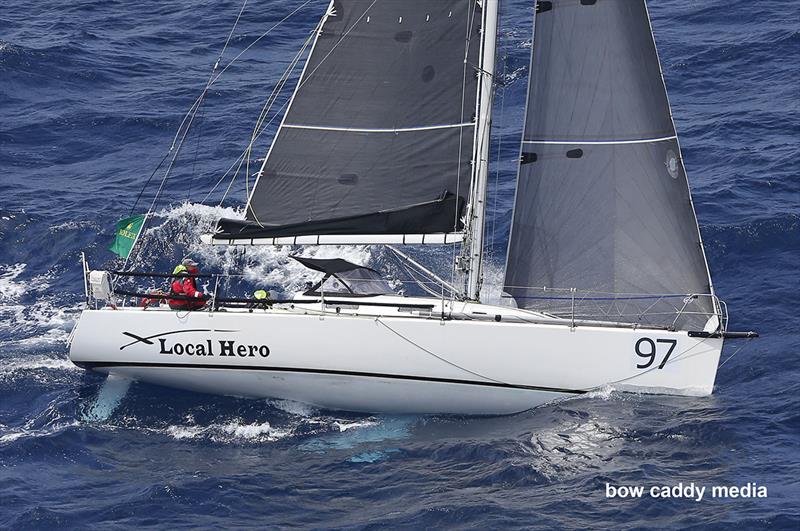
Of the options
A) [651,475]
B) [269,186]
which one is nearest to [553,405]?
[651,475]

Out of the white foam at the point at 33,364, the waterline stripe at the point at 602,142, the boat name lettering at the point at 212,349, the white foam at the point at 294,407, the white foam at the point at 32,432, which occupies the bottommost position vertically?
the white foam at the point at 32,432

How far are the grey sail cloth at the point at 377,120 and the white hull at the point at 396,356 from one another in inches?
82.3

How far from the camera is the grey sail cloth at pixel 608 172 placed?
23484 millimetres

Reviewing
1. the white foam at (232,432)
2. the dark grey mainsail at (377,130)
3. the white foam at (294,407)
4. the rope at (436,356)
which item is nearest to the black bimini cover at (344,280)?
the dark grey mainsail at (377,130)

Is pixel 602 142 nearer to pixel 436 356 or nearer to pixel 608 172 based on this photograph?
pixel 608 172

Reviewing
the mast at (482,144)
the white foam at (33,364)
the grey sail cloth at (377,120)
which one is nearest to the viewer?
the mast at (482,144)

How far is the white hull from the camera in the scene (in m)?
23.2

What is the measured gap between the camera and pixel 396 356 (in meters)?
23.6

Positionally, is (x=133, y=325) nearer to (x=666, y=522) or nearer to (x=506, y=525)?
(x=506, y=525)

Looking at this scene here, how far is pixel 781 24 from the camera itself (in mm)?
38656

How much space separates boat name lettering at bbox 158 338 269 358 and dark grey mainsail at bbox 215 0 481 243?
6.99 feet

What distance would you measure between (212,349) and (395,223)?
4.42m

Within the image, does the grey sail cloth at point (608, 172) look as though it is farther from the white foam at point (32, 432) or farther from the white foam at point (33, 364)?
the white foam at point (33, 364)

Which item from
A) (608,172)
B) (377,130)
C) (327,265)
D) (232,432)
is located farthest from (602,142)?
(232,432)
